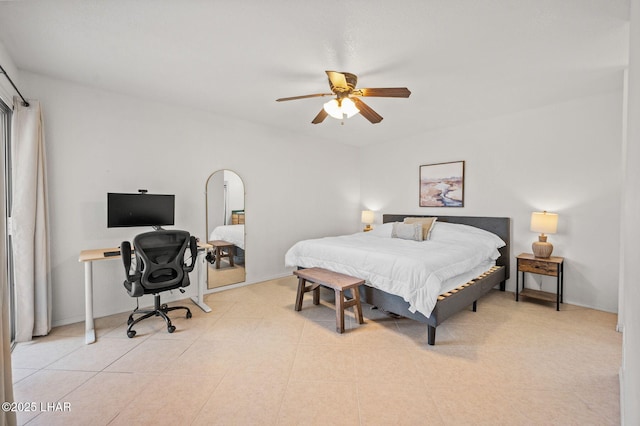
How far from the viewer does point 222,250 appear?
424 centimetres

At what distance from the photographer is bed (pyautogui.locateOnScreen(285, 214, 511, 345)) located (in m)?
2.64

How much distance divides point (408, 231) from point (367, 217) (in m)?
1.53

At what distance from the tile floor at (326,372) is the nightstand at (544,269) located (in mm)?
→ 328

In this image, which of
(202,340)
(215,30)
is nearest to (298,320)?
(202,340)

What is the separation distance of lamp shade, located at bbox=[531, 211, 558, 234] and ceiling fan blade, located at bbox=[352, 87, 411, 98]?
257cm

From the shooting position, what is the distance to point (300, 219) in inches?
207

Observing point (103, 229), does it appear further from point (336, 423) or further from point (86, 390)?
point (336, 423)

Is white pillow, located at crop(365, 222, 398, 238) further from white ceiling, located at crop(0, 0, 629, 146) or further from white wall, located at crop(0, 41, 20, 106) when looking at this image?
white wall, located at crop(0, 41, 20, 106)

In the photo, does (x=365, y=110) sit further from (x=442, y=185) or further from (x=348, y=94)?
(x=442, y=185)

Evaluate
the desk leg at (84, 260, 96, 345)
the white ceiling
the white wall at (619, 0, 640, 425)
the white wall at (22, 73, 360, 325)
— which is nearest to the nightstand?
the white ceiling

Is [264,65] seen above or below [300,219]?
above

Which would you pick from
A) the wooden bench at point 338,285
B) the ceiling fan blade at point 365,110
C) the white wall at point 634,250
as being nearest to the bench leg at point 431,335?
the wooden bench at point 338,285

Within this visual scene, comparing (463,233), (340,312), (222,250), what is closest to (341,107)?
(340,312)

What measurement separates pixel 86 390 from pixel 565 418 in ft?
10.7
